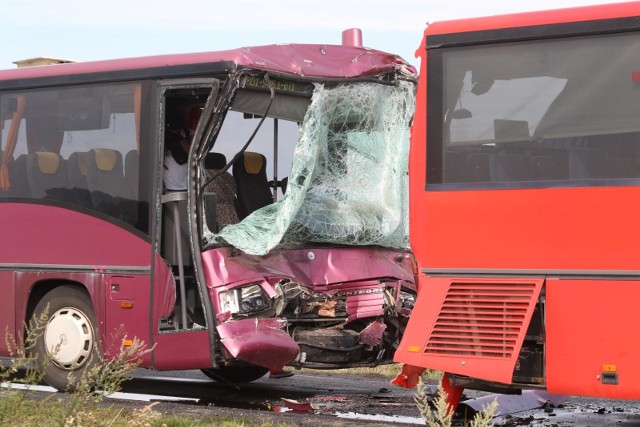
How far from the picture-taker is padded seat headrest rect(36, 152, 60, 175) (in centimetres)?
1250

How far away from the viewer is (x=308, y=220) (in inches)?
472

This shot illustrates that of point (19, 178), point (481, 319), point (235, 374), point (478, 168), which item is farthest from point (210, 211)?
point (481, 319)

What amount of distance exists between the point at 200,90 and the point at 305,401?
10.5ft

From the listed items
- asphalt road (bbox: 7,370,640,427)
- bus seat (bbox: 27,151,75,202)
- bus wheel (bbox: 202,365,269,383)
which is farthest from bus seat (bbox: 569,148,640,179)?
bus wheel (bbox: 202,365,269,383)

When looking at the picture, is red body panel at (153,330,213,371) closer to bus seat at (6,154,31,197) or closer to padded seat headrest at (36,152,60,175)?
padded seat headrest at (36,152,60,175)

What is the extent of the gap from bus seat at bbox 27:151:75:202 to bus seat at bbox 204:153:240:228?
4.80 ft

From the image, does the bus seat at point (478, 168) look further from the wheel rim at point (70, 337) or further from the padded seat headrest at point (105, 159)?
the wheel rim at point (70, 337)

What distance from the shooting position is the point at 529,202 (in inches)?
365

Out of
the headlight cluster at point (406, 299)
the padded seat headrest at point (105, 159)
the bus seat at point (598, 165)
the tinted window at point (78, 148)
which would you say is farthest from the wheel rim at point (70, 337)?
the bus seat at point (598, 165)

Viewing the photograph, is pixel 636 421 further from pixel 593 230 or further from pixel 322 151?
pixel 322 151

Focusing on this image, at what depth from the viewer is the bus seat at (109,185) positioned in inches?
468

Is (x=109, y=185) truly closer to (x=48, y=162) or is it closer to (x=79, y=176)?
(x=79, y=176)

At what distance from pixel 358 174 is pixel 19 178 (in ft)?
11.5

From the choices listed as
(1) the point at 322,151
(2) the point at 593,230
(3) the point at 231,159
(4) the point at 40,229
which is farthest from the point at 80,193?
(2) the point at 593,230
